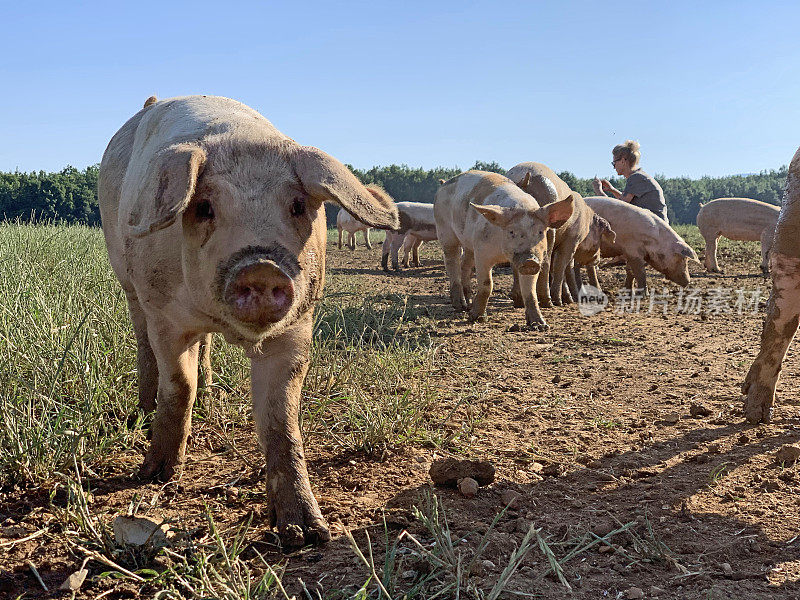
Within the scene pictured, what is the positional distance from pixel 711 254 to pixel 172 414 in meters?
12.2

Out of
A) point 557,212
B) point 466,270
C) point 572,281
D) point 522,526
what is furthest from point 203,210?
point 572,281

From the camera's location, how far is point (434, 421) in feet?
12.7

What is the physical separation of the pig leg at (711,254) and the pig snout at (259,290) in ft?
39.4

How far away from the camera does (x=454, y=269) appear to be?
869cm

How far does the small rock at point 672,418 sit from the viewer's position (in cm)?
399

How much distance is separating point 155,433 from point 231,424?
711 millimetres

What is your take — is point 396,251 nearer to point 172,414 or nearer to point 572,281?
point 572,281

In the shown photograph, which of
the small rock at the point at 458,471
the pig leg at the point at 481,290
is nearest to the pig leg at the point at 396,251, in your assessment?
the pig leg at the point at 481,290

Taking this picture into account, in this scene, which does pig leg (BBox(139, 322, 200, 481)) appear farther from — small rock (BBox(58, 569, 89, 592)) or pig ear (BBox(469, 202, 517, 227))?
pig ear (BBox(469, 202, 517, 227))

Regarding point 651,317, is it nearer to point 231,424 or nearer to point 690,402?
point 690,402

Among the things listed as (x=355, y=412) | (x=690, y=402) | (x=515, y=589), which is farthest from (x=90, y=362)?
(x=690, y=402)

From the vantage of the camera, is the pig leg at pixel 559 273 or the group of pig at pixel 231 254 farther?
the pig leg at pixel 559 273

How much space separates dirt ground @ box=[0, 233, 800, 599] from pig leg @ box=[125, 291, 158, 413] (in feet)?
1.05

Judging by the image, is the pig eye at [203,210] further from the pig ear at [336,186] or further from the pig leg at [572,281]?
the pig leg at [572,281]
